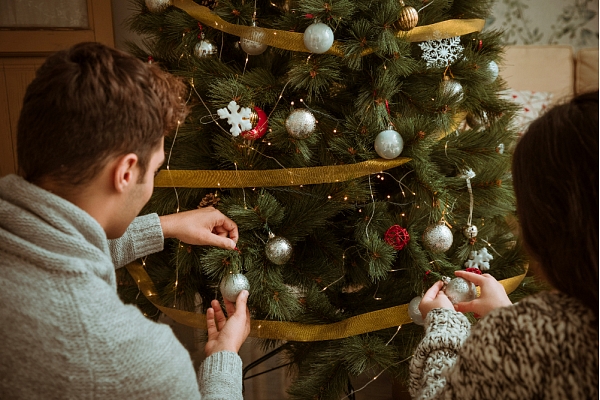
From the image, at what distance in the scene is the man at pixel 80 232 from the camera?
0.71 metres

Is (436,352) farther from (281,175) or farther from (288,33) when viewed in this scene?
(288,33)

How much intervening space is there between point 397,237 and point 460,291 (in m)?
0.18

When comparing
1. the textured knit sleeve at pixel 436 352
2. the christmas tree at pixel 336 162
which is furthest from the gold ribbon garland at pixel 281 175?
the textured knit sleeve at pixel 436 352

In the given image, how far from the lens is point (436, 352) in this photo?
0.94 meters

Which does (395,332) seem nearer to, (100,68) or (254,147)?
(254,147)

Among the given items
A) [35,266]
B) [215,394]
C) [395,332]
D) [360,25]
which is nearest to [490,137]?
[360,25]

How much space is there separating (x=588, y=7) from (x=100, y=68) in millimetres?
2664

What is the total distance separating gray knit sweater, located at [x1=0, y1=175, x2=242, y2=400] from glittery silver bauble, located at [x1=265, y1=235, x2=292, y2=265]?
46 cm

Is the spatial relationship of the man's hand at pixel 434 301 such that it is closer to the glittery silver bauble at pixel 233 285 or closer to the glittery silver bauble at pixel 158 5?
the glittery silver bauble at pixel 233 285

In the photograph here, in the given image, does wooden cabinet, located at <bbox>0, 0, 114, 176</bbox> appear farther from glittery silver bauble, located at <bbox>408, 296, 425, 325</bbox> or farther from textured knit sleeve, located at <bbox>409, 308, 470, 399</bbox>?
textured knit sleeve, located at <bbox>409, 308, 470, 399</bbox>

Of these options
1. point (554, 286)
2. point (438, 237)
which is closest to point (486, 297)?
point (438, 237)

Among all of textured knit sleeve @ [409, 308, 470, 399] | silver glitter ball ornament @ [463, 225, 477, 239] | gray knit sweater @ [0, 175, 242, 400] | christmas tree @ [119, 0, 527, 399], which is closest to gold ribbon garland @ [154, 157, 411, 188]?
christmas tree @ [119, 0, 527, 399]

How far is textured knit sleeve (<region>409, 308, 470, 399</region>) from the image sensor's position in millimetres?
913

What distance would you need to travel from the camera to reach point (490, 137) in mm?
1283
